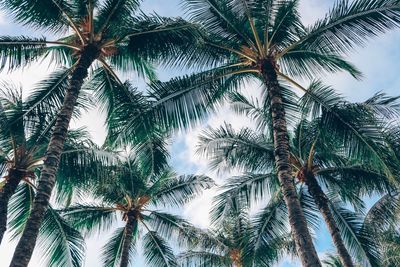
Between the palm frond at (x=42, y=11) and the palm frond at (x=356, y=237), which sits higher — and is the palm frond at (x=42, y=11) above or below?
above

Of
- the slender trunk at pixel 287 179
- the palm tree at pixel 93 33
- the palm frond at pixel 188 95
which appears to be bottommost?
the slender trunk at pixel 287 179

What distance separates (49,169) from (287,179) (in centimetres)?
466

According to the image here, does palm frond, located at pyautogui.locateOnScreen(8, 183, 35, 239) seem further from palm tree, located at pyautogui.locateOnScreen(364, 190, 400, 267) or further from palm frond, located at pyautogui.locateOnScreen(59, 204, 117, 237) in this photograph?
palm tree, located at pyautogui.locateOnScreen(364, 190, 400, 267)

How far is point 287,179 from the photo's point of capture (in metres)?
9.30

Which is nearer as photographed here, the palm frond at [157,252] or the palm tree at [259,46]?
the palm tree at [259,46]

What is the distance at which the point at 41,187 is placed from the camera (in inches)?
345

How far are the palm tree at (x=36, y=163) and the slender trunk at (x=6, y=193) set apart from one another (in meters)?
0.02

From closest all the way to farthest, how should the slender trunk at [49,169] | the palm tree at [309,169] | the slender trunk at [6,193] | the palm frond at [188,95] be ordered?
the slender trunk at [49,169] → the slender trunk at [6,193] → the palm frond at [188,95] → the palm tree at [309,169]

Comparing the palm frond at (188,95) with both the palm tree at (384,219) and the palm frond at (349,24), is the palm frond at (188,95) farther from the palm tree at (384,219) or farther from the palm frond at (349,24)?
the palm tree at (384,219)

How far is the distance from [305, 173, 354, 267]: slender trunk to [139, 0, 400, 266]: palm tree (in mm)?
3342

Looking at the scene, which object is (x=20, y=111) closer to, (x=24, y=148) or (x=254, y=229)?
(x=24, y=148)

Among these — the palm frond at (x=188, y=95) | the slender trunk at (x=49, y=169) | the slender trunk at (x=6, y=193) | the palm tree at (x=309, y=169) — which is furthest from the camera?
the palm tree at (x=309, y=169)

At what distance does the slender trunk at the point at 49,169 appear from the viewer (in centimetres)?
775

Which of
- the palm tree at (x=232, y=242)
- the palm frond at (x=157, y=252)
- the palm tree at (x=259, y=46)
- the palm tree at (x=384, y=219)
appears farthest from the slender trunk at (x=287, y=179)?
the palm frond at (x=157, y=252)
